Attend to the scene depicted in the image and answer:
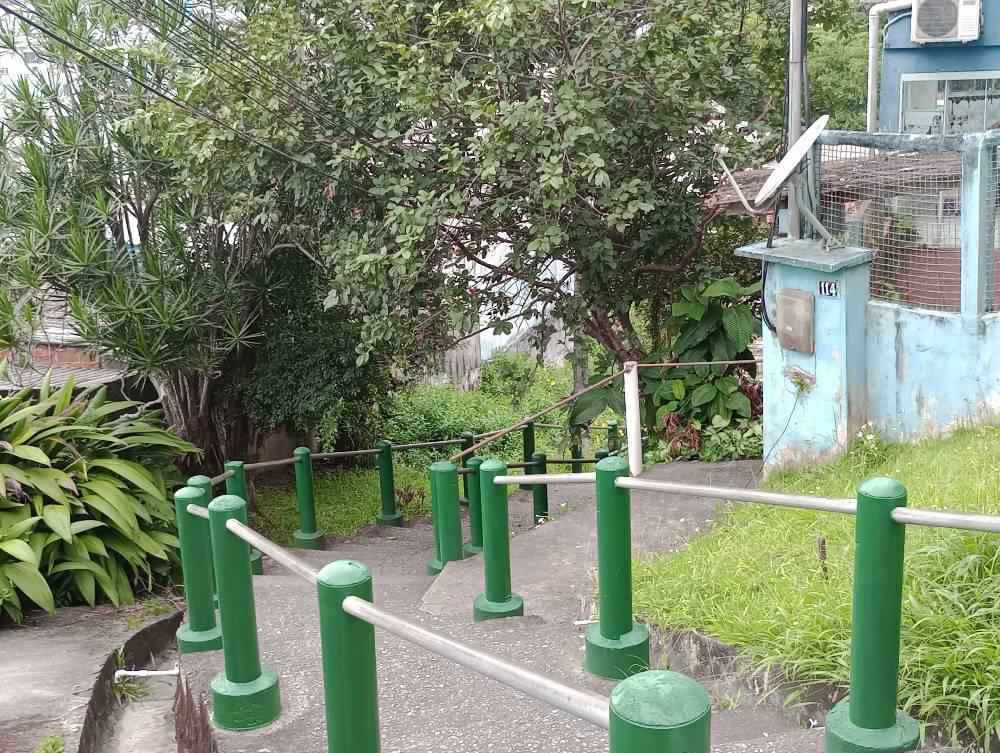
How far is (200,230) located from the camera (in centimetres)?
912

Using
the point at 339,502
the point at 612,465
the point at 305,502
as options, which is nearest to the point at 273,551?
the point at 612,465

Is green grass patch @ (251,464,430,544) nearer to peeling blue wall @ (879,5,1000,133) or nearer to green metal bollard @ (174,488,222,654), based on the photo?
green metal bollard @ (174,488,222,654)

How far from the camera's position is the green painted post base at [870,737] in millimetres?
2857

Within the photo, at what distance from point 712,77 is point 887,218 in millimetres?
2366

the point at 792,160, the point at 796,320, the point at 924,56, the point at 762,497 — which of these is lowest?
the point at 762,497

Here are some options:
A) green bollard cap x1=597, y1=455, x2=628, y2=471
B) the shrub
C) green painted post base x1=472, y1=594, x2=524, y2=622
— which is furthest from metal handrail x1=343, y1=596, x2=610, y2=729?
the shrub

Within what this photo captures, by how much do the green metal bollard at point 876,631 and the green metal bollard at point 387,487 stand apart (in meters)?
6.28

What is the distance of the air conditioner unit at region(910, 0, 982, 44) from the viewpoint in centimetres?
1130

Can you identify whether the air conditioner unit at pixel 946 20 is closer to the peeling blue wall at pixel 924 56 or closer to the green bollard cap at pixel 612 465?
the peeling blue wall at pixel 924 56

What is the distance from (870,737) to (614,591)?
1.23 m

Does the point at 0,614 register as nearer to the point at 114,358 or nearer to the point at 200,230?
the point at 114,358

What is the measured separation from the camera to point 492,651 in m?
4.41

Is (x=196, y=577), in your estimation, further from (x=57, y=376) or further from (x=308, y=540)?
(x=57, y=376)

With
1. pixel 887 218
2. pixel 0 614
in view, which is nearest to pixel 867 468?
pixel 887 218
